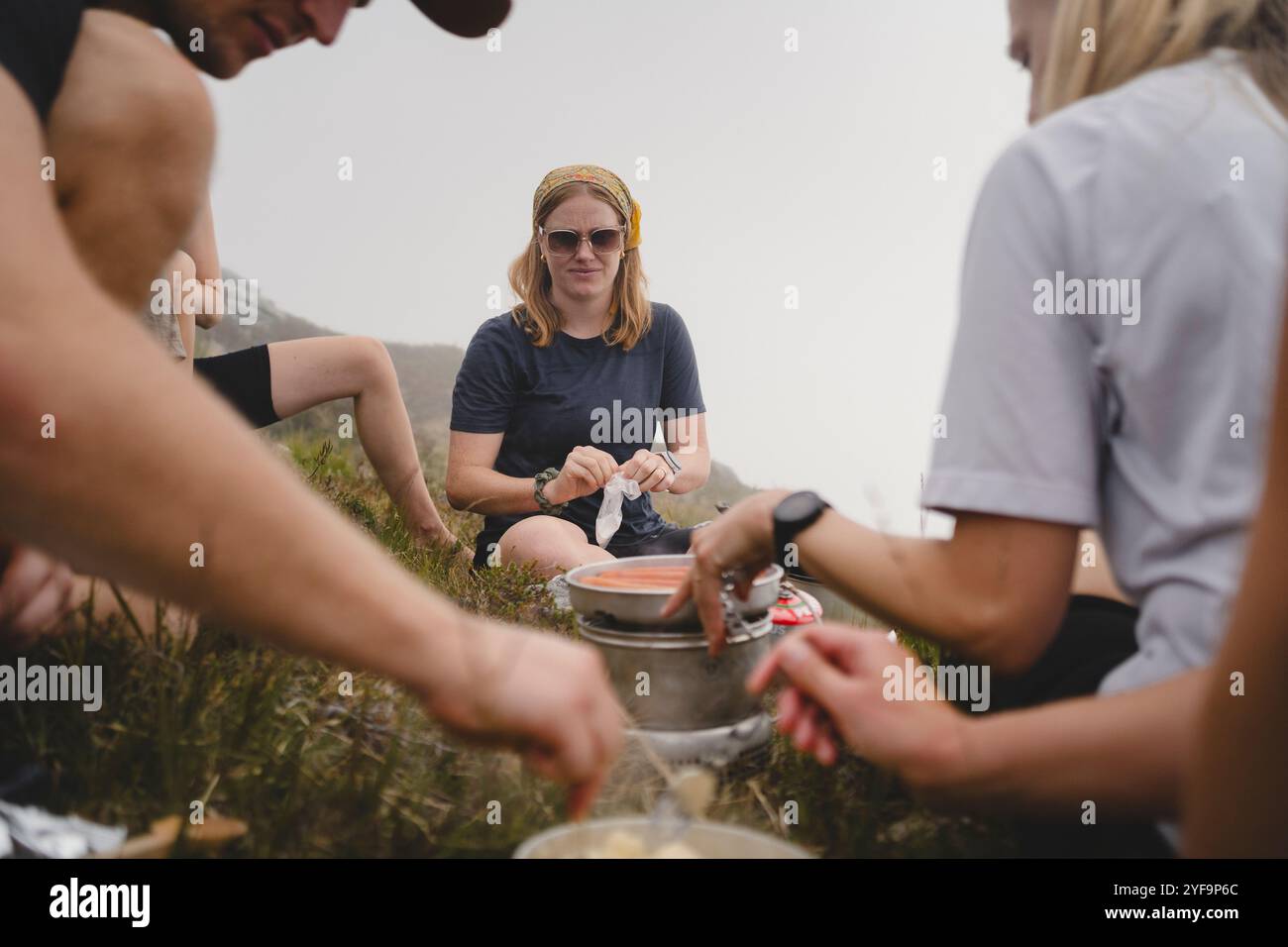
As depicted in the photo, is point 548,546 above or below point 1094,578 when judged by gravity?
below

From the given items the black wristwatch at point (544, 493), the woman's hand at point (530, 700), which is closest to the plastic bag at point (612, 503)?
the black wristwatch at point (544, 493)

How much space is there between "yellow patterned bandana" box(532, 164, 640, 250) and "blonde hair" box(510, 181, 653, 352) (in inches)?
Result: 0.9

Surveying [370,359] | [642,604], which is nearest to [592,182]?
[370,359]

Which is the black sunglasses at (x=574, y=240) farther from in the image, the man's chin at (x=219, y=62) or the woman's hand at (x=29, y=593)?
the woman's hand at (x=29, y=593)

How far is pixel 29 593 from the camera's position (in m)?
1.87

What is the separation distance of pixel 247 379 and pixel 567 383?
4.49 ft

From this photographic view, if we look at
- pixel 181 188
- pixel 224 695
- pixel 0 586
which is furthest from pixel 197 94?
pixel 224 695

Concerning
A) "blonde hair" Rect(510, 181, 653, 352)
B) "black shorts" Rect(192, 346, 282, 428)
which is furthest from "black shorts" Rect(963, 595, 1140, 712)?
"black shorts" Rect(192, 346, 282, 428)

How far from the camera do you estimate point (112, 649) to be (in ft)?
6.53

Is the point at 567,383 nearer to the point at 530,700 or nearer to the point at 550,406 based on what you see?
the point at 550,406

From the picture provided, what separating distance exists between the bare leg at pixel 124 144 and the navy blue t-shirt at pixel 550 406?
2578mm

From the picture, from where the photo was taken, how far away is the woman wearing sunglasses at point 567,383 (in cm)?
409
